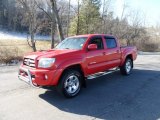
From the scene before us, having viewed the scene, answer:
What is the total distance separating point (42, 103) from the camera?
6.12m

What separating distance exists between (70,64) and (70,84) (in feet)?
2.01

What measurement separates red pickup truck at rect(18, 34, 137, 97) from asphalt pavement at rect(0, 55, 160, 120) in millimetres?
473

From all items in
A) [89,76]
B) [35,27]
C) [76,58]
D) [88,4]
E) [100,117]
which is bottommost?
[100,117]

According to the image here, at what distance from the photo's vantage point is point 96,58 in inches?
298

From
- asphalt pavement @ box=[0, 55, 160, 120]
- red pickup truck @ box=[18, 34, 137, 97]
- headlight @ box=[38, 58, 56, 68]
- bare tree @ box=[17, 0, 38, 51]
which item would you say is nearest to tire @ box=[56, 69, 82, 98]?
red pickup truck @ box=[18, 34, 137, 97]

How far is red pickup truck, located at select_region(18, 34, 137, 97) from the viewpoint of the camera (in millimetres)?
6145

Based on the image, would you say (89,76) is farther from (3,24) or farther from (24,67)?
(3,24)

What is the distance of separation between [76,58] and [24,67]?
1.61m

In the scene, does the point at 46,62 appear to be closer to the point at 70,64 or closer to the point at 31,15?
the point at 70,64

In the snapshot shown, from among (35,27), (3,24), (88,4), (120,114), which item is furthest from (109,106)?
(3,24)

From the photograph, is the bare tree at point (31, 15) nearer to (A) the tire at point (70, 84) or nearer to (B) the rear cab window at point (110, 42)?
(B) the rear cab window at point (110, 42)

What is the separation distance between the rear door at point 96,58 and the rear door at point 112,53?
305 millimetres

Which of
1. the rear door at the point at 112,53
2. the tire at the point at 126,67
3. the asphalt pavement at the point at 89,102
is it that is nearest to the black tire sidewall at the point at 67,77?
the asphalt pavement at the point at 89,102

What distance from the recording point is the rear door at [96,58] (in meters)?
7.26
